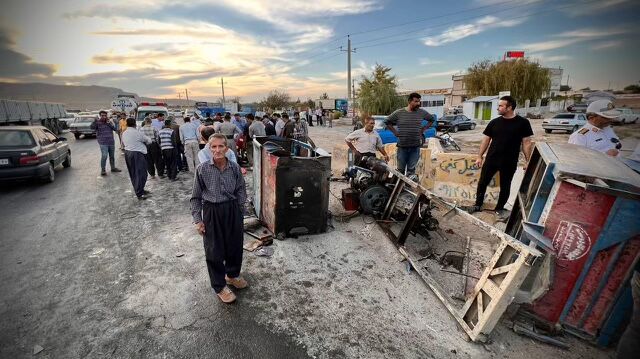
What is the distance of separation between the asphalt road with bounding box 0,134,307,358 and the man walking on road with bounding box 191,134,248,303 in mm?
426

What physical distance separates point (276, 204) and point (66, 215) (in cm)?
422

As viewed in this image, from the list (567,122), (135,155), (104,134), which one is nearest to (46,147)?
(104,134)

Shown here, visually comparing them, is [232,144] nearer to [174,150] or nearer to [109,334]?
[174,150]

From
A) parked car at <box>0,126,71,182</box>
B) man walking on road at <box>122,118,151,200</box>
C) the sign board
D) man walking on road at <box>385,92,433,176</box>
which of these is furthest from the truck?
man walking on road at <box>385,92,433,176</box>

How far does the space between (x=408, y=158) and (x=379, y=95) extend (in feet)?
106

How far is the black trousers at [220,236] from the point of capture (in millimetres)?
2898

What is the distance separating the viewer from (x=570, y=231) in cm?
246

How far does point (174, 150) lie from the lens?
26.4 feet

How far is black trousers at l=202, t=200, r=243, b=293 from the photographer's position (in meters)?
2.90

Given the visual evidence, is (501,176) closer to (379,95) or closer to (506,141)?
(506,141)

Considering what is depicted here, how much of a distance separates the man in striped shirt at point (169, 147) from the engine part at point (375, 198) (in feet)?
18.6

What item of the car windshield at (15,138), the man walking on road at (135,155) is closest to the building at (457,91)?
the man walking on road at (135,155)

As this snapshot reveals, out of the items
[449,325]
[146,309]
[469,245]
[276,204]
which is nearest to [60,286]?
[146,309]

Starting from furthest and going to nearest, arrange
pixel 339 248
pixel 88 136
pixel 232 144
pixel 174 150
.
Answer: pixel 88 136, pixel 232 144, pixel 174 150, pixel 339 248
